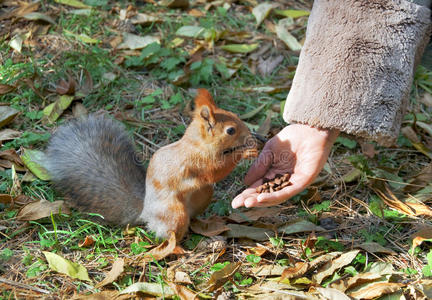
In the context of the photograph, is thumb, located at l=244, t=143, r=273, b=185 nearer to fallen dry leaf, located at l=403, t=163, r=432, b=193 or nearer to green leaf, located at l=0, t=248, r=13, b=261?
fallen dry leaf, located at l=403, t=163, r=432, b=193

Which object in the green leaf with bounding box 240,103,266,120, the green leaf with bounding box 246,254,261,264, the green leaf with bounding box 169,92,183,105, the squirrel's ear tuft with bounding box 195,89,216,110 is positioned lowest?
the green leaf with bounding box 246,254,261,264

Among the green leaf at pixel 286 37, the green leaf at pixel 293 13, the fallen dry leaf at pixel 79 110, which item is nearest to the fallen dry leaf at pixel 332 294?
the fallen dry leaf at pixel 79 110

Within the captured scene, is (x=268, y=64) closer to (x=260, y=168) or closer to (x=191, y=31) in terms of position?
(x=191, y=31)

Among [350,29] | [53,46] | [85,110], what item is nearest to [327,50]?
[350,29]

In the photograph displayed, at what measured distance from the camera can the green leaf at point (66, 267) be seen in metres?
1.44

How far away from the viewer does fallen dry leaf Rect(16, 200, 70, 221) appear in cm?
163

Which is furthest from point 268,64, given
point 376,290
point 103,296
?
point 103,296

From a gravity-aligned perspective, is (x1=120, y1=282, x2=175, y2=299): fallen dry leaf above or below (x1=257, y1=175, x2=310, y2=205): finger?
below

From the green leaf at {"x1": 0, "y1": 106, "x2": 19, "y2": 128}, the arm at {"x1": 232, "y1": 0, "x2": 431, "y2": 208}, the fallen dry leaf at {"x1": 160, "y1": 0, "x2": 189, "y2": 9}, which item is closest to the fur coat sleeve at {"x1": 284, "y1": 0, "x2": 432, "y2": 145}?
the arm at {"x1": 232, "y1": 0, "x2": 431, "y2": 208}

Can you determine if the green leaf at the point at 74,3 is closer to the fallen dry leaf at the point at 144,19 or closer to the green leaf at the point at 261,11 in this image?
the fallen dry leaf at the point at 144,19

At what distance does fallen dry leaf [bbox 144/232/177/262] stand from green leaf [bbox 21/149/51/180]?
0.51 m

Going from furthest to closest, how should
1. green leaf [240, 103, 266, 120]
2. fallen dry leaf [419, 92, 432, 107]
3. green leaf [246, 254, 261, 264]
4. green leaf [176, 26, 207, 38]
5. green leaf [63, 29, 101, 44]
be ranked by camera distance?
green leaf [176, 26, 207, 38]
green leaf [63, 29, 101, 44]
fallen dry leaf [419, 92, 432, 107]
green leaf [240, 103, 266, 120]
green leaf [246, 254, 261, 264]

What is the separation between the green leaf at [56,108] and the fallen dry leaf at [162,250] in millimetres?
834

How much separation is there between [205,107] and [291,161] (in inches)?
14.1
